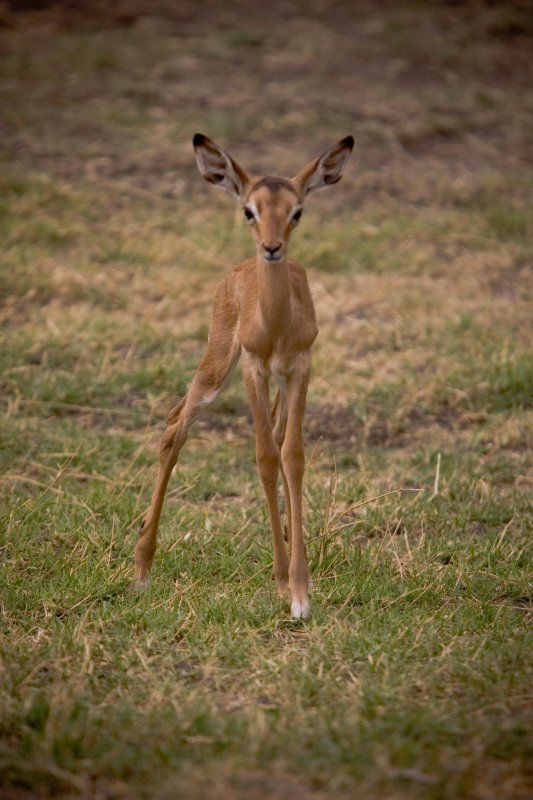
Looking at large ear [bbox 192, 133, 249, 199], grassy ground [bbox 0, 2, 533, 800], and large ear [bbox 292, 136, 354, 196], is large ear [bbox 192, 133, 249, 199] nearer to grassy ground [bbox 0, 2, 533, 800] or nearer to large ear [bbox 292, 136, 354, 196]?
large ear [bbox 292, 136, 354, 196]

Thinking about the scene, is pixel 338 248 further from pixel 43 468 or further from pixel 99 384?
pixel 43 468

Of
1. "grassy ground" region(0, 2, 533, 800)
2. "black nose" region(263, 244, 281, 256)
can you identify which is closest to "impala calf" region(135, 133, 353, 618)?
"black nose" region(263, 244, 281, 256)

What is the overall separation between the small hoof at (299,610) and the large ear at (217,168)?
1.84 meters

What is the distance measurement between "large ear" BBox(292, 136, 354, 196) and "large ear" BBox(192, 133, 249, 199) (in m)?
0.25

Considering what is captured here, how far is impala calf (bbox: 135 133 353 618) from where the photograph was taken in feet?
16.0

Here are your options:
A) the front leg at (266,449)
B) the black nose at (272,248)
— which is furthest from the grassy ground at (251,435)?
the black nose at (272,248)

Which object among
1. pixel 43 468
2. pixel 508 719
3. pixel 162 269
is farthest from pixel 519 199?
pixel 508 719

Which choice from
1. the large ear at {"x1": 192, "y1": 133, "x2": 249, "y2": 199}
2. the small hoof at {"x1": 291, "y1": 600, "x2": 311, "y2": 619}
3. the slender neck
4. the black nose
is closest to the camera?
the black nose

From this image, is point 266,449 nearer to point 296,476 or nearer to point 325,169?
point 296,476

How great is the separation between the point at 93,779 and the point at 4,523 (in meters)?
2.24

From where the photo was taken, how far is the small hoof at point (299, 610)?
4809 mm

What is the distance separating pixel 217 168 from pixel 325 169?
1.65 feet

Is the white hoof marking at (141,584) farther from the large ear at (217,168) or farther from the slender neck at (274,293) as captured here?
the large ear at (217,168)

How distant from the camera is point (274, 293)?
4.94 meters
